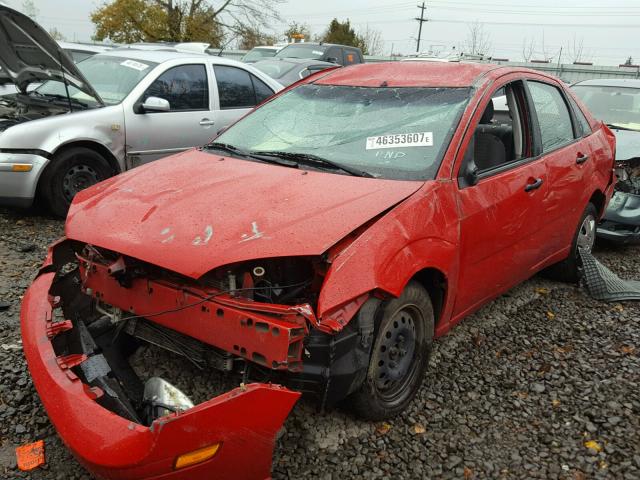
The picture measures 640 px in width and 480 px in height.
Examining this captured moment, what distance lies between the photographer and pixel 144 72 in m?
6.35

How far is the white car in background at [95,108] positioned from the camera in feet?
17.2

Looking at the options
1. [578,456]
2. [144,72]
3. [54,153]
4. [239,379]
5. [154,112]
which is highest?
[144,72]

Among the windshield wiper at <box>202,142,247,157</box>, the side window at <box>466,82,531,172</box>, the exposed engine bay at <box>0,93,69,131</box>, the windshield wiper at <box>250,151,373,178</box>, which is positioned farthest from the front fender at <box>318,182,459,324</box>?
the exposed engine bay at <box>0,93,69,131</box>

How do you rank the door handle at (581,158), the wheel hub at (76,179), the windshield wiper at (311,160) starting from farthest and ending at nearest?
1. the wheel hub at (76,179)
2. the door handle at (581,158)
3. the windshield wiper at (311,160)

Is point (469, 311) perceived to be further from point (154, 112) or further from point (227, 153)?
point (154, 112)

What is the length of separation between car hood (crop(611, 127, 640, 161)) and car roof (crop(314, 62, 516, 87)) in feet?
8.44

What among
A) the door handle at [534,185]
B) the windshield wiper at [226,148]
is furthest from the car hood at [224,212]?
the door handle at [534,185]

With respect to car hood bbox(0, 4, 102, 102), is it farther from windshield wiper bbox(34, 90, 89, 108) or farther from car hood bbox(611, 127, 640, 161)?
car hood bbox(611, 127, 640, 161)

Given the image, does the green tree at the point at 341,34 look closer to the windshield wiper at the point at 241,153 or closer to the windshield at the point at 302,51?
the windshield at the point at 302,51

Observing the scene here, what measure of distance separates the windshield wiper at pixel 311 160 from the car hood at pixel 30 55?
279 cm

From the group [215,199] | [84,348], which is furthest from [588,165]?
[84,348]

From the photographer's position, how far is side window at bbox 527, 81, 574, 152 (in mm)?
4016

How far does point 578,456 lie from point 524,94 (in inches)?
91.6

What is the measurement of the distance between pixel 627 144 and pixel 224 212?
5432mm
